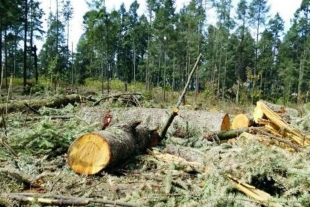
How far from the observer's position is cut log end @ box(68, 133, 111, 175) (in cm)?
475

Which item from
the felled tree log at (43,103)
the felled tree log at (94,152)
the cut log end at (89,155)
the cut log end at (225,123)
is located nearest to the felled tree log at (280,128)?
the cut log end at (225,123)

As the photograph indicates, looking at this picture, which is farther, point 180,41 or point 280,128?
point 180,41

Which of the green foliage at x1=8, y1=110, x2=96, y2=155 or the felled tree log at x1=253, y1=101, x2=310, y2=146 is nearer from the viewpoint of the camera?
the green foliage at x1=8, y1=110, x2=96, y2=155

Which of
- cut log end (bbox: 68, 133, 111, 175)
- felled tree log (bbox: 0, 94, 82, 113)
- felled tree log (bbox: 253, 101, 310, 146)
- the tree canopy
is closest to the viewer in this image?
cut log end (bbox: 68, 133, 111, 175)

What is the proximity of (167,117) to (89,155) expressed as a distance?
3.34m

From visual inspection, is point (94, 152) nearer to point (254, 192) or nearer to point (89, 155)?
point (89, 155)

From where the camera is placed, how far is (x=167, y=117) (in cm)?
790

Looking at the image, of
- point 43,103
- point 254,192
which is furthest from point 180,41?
point 254,192

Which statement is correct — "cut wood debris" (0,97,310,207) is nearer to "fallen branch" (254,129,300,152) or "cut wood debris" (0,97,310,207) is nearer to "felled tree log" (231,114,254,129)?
"fallen branch" (254,129,300,152)

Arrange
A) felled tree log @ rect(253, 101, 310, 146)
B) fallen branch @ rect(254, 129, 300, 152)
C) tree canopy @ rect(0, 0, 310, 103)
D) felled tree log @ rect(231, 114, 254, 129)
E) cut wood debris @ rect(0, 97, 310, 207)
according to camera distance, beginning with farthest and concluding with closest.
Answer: tree canopy @ rect(0, 0, 310, 103) → felled tree log @ rect(231, 114, 254, 129) → felled tree log @ rect(253, 101, 310, 146) → fallen branch @ rect(254, 129, 300, 152) → cut wood debris @ rect(0, 97, 310, 207)

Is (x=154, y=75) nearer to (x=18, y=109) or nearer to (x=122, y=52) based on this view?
(x=122, y=52)

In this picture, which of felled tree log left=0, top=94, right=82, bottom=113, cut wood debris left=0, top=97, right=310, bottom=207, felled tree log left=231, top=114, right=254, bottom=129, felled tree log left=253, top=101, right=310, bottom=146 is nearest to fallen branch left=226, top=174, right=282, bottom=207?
cut wood debris left=0, top=97, right=310, bottom=207

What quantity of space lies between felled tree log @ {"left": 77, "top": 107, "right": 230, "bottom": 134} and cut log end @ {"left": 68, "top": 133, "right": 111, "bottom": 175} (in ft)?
10.1

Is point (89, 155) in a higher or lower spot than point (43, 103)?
lower
